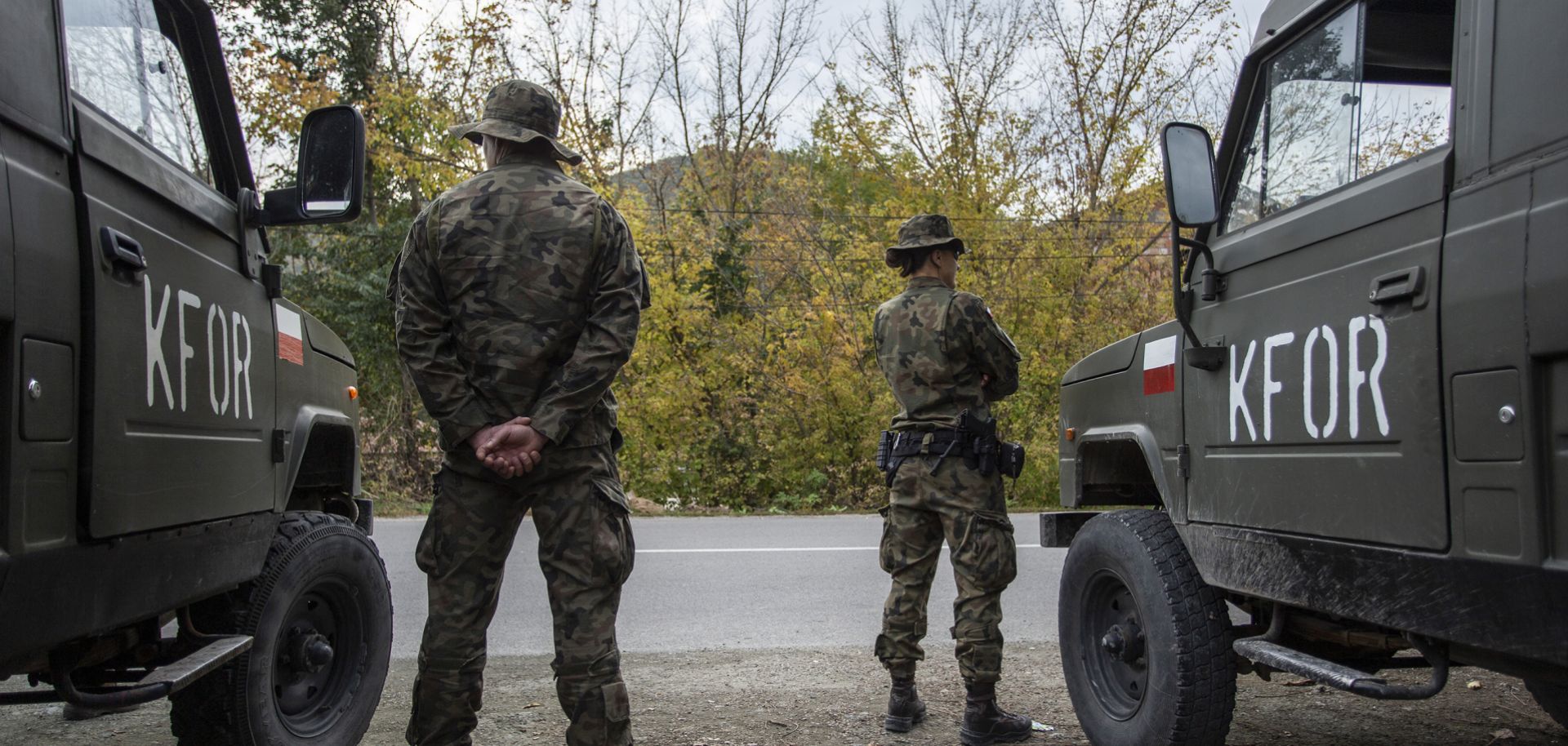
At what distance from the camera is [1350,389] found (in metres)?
2.59

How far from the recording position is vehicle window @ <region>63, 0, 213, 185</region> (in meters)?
2.55

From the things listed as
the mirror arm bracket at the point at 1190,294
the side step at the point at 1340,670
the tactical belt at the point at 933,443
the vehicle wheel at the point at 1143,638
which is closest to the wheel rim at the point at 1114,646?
the vehicle wheel at the point at 1143,638

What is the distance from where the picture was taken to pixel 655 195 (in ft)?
67.7

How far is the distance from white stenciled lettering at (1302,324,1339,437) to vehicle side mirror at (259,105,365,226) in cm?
261

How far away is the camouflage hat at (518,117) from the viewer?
320 centimetres

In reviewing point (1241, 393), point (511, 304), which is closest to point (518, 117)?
point (511, 304)

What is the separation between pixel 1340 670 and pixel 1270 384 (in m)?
0.71

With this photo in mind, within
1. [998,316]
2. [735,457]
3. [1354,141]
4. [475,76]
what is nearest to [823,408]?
[735,457]

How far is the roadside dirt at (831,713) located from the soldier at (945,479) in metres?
0.28

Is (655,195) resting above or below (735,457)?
above

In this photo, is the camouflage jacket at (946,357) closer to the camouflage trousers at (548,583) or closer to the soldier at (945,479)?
the soldier at (945,479)

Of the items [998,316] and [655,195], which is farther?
[655,195]

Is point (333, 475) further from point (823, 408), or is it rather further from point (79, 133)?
point (823, 408)

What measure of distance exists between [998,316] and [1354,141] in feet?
44.3
